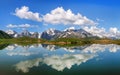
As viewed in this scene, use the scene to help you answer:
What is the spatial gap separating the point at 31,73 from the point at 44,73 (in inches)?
87.4

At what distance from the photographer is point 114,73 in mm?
35469

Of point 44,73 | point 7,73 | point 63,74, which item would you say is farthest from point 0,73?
point 63,74

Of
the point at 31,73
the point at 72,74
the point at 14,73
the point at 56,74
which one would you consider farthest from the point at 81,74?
the point at 14,73

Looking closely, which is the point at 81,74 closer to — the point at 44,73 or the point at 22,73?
the point at 44,73

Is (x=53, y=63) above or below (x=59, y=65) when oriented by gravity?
above

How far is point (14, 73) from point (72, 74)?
9813 mm

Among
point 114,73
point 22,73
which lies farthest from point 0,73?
point 114,73

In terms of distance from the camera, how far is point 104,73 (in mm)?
35938

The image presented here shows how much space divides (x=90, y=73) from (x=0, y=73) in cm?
1506

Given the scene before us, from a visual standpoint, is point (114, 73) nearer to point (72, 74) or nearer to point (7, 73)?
point (72, 74)

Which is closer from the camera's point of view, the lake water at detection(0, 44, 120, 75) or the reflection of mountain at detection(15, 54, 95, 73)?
the lake water at detection(0, 44, 120, 75)

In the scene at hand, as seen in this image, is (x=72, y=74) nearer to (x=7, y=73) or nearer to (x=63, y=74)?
(x=63, y=74)

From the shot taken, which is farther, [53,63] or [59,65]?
[53,63]

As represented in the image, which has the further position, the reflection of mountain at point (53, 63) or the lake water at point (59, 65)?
the reflection of mountain at point (53, 63)
